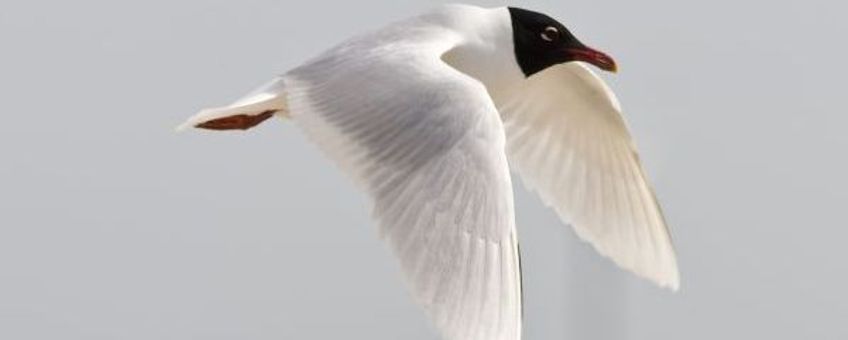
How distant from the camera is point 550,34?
383 inches

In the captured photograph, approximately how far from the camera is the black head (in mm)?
9539

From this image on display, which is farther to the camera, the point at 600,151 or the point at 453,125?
the point at 600,151

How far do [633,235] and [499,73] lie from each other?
3.40ft

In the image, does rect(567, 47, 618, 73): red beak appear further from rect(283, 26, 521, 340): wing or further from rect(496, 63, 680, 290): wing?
rect(283, 26, 521, 340): wing

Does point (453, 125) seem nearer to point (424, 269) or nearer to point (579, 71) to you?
point (424, 269)

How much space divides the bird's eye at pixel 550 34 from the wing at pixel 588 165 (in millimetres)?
228

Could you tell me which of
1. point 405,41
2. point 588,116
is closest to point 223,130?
point 405,41

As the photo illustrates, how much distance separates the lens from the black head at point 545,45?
31.3 ft

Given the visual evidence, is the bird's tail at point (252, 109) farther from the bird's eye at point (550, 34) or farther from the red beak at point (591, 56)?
the red beak at point (591, 56)

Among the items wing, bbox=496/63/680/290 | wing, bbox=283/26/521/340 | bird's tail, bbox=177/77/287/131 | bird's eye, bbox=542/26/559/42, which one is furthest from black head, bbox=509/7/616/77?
bird's tail, bbox=177/77/287/131

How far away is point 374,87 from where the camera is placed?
831 cm

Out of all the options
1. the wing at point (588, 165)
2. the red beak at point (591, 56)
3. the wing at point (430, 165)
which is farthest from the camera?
the wing at point (588, 165)

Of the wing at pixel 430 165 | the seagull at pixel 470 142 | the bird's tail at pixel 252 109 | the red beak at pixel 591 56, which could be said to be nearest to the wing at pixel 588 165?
the seagull at pixel 470 142

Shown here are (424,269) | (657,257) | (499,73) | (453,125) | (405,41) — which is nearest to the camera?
(424,269)
